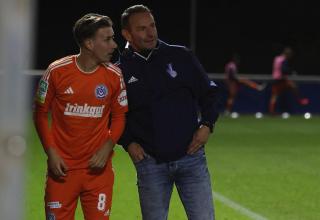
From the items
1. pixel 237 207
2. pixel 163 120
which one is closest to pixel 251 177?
pixel 237 207

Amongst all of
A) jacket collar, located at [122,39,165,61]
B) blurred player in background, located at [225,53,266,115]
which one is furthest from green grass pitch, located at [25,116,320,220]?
blurred player in background, located at [225,53,266,115]

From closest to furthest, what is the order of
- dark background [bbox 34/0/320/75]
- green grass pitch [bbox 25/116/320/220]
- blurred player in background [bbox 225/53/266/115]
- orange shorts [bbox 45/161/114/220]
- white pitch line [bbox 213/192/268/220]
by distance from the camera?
orange shorts [bbox 45/161/114/220]
white pitch line [bbox 213/192/268/220]
green grass pitch [bbox 25/116/320/220]
blurred player in background [bbox 225/53/266/115]
dark background [bbox 34/0/320/75]

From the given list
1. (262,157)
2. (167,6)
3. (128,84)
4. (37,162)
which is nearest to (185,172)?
(128,84)

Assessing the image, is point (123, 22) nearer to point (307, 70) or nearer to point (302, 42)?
point (307, 70)

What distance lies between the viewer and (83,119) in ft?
13.0

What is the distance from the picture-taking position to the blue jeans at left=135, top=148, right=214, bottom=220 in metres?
4.20

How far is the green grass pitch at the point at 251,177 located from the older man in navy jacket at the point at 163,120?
768 mm

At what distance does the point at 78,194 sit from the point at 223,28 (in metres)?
35.4

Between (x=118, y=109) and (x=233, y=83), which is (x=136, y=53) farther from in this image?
(x=233, y=83)

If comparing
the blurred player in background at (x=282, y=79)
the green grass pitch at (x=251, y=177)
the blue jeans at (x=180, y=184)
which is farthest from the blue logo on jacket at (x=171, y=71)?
the blurred player in background at (x=282, y=79)

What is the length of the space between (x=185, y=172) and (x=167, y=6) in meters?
35.3

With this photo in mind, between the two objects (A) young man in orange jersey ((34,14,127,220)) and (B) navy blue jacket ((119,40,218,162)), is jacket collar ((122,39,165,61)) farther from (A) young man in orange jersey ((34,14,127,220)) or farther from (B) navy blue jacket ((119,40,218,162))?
(A) young man in orange jersey ((34,14,127,220))

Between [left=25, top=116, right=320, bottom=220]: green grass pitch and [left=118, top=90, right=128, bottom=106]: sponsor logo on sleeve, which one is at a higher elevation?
[left=118, top=90, right=128, bottom=106]: sponsor logo on sleeve

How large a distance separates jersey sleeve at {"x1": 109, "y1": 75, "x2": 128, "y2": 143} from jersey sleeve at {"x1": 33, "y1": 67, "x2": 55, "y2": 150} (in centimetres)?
34
